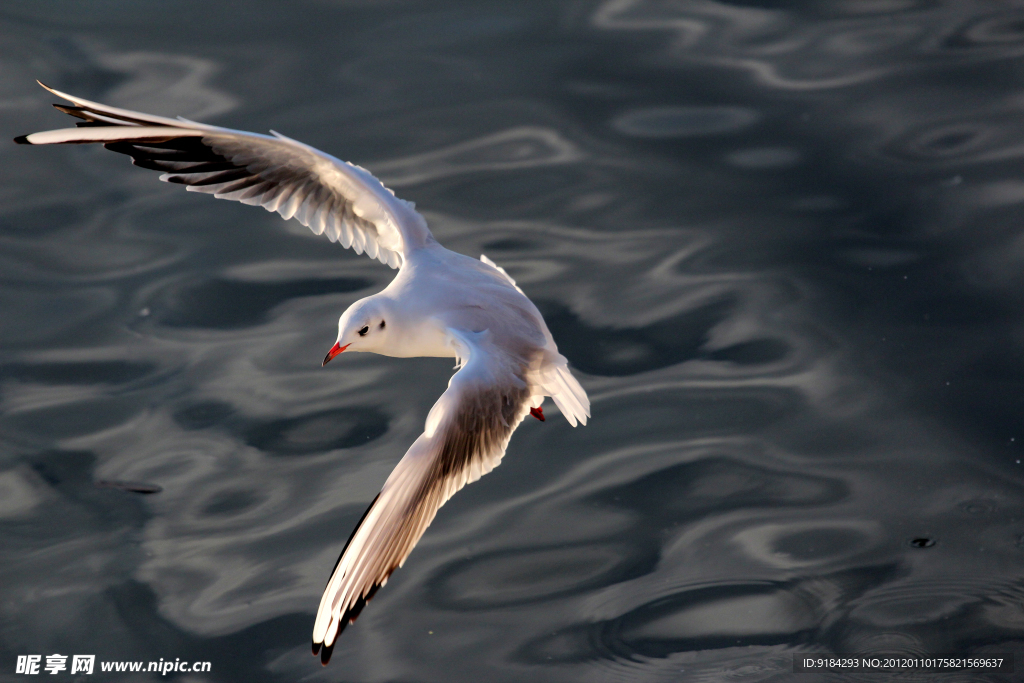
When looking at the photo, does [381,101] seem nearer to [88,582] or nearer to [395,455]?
[395,455]

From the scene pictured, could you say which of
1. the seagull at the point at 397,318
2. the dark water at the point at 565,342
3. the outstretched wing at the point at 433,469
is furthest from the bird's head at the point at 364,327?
the dark water at the point at 565,342

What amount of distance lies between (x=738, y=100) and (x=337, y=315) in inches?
143

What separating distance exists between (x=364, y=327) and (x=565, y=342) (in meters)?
2.76

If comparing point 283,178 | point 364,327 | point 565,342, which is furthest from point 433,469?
point 565,342

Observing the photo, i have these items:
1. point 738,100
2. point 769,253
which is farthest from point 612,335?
point 738,100

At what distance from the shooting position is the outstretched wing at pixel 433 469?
3.83 meters

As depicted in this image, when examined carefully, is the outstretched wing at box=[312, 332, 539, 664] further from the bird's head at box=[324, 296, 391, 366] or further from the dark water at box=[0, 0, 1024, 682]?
the dark water at box=[0, 0, 1024, 682]

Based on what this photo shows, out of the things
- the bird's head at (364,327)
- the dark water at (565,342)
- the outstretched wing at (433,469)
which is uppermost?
the bird's head at (364,327)

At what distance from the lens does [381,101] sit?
29.5ft

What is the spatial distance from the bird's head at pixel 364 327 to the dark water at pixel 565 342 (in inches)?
71.5

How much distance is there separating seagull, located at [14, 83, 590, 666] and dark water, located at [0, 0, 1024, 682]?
150cm

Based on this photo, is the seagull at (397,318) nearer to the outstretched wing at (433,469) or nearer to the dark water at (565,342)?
the outstretched wing at (433,469)

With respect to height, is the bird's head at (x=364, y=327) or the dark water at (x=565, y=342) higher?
the bird's head at (x=364, y=327)

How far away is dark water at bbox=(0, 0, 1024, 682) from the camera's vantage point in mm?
5859
